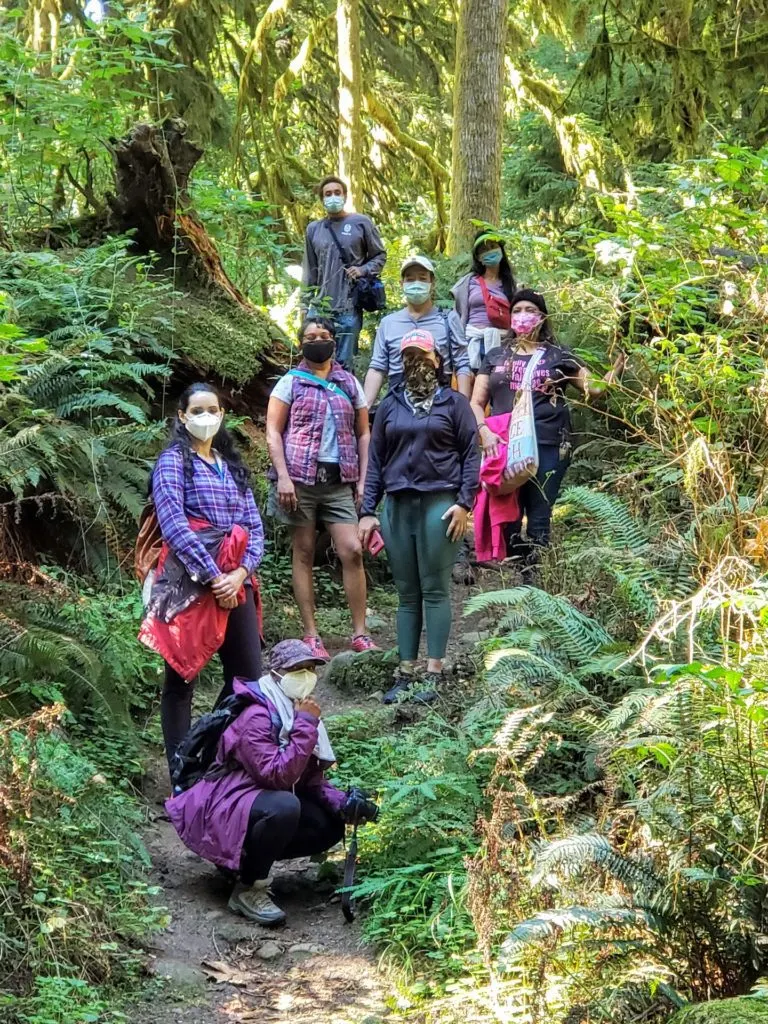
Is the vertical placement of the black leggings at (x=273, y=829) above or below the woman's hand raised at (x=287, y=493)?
below

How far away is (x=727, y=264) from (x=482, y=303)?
2.57 metres

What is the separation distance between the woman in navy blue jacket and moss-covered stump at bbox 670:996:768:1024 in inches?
153

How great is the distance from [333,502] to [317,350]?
3.52 feet

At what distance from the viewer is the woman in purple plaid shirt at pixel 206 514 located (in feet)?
19.5

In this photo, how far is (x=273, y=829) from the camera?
5.15 m

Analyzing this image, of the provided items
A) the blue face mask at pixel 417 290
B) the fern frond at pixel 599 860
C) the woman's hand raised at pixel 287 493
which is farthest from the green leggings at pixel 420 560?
the fern frond at pixel 599 860

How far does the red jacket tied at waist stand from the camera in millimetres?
5863

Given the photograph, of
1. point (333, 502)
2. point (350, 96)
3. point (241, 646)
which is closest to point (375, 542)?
point (333, 502)

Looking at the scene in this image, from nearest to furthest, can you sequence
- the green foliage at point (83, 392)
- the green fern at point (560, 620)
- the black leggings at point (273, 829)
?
the black leggings at point (273, 829) < the green fern at point (560, 620) < the green foliage at point (83, 392)

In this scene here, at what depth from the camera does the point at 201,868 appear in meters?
5.67

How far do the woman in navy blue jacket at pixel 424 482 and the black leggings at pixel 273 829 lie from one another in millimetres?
1826

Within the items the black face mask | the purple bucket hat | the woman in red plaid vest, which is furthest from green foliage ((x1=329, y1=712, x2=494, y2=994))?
the black face mask

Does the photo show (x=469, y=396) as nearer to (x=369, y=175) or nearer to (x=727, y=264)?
(x=727, y=264)

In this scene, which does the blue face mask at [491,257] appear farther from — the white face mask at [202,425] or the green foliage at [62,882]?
the green foliage at [62,882]
